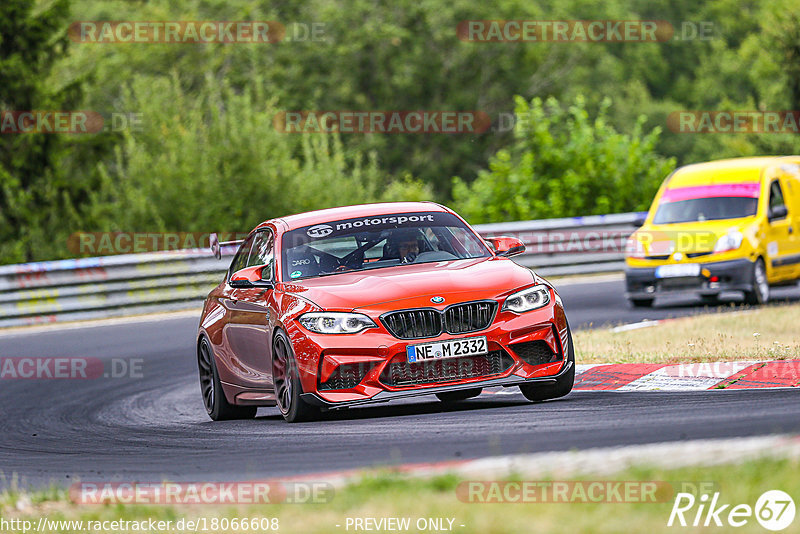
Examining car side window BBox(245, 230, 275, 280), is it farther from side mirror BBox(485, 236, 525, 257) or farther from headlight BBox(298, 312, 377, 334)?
side mirror BBox(485, 236, 525, 257)

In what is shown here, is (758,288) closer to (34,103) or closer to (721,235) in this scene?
(721,235)

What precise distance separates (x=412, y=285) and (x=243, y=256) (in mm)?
2803

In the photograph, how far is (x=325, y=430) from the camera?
348 inches

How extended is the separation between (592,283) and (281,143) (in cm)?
996

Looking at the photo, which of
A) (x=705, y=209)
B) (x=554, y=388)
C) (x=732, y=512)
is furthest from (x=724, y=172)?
(x=732, y=512)

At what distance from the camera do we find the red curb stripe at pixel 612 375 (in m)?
10.7

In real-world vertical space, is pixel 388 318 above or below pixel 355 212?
below

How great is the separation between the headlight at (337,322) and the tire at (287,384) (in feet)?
0.87

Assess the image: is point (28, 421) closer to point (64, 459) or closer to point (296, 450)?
point (64, 459)

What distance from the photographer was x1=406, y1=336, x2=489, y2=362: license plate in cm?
901

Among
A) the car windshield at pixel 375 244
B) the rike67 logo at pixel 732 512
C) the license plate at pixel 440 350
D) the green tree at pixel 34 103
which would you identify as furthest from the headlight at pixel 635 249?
the green tree at pixel 34 103

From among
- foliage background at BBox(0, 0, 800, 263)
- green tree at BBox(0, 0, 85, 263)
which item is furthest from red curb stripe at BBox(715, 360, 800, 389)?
green tree at BBox(0, 0, 85, 263)

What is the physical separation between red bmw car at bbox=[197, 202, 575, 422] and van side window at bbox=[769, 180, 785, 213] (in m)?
9.47

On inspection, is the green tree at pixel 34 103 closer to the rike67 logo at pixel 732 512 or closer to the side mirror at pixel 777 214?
the side mirror at pixel 777 214
